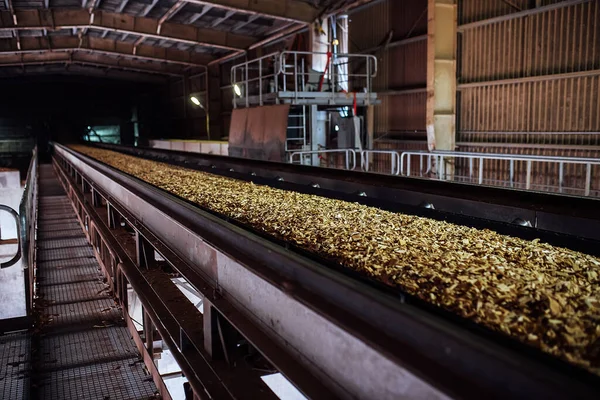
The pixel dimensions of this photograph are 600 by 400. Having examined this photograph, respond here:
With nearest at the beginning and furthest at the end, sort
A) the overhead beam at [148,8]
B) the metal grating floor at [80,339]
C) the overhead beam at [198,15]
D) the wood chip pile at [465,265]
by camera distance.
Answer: the wood chip pile at [465,265]
the metal grating floor at [80,339]
the overhead beam at [148,8]
the overhead beam at [198,15]

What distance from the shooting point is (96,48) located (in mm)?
18266

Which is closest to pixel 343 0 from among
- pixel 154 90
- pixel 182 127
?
pixel 182 127

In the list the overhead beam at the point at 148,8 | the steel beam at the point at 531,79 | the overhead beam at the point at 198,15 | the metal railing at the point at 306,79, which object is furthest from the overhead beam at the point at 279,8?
the steel beam at the point at 531,79

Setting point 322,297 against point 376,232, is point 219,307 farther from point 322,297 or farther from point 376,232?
point 376,232

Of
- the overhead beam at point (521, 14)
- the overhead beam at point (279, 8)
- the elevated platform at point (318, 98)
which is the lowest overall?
the elevated platform at point (318, 98)

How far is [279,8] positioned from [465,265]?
37.9 feet

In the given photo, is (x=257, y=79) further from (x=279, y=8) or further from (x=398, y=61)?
(x=398, y=61)

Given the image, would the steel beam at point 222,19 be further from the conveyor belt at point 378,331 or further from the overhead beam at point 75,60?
the conveyor belt at point 378,331

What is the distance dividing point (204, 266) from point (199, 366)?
0.46m

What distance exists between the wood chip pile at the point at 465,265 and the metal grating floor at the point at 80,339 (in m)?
1.27

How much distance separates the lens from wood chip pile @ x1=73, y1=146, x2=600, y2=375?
134 cm

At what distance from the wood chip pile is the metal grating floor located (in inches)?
49.9

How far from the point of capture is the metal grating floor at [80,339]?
327 cm

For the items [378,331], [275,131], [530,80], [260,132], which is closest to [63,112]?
→ [260,132]
